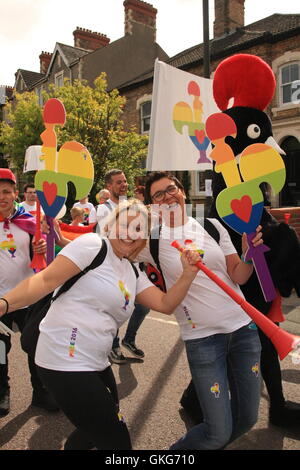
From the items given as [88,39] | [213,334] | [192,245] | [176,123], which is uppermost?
[88,39]

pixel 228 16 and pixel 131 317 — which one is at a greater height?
pixel 228 16

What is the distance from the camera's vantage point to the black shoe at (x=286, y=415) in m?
2.77

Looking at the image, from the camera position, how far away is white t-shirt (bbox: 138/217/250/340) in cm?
214

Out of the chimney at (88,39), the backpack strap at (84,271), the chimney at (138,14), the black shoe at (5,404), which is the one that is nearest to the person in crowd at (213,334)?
the backpack strap at (84,271)

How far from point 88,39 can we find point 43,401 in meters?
27.6

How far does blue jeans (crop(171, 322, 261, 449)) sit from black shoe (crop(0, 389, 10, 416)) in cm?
157

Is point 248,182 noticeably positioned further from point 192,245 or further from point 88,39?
point 88,39

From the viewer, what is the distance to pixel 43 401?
3.19m

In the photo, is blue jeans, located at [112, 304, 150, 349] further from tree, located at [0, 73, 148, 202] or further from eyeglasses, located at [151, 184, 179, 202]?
tree, located at [0, 73, 148, 202]

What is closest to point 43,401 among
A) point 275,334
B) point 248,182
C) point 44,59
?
point 275,334

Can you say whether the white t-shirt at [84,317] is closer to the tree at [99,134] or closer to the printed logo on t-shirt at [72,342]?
the printed logo on t-shirt at [72,342]

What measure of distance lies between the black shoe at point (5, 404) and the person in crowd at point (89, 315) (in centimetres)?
131

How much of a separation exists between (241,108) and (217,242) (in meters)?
1.24
